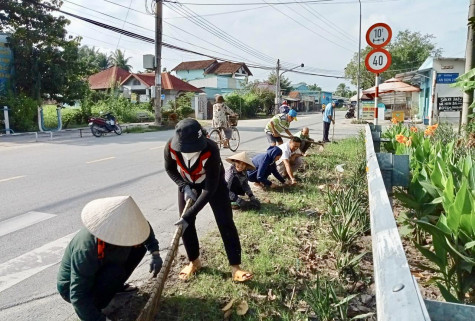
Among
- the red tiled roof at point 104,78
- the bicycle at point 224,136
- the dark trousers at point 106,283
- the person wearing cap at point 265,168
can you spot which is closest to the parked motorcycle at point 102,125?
the bicycle at point 224,136

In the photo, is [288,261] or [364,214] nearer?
[288,261]

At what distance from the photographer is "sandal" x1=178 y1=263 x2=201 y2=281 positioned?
3.19 m

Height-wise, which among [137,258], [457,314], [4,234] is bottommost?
[4,234]

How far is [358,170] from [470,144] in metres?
1.46

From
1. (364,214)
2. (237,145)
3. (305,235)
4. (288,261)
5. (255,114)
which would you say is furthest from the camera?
(255,114)

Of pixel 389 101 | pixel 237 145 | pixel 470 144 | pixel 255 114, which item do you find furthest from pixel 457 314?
pixel 255 114

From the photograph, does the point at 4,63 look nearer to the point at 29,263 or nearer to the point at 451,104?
the point at 29,263

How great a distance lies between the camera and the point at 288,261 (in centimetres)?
342

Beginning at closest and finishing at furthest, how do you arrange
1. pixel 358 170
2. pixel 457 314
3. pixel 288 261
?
pixel 457 314 < pixel 288 261 < pixel 358 170

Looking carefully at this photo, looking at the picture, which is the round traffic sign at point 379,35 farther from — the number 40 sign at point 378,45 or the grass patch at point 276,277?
the grass patch at point 276,277

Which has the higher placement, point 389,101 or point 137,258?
point 389,101

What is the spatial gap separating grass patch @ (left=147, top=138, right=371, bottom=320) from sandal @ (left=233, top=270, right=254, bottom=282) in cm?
5

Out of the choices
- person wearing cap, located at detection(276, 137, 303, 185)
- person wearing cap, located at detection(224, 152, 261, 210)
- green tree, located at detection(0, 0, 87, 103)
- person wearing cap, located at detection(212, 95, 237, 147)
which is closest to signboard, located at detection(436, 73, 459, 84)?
person wearing cap, located at detection(212, 95, 237, 147)

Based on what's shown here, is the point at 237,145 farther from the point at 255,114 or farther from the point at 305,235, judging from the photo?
the point at 255,114
